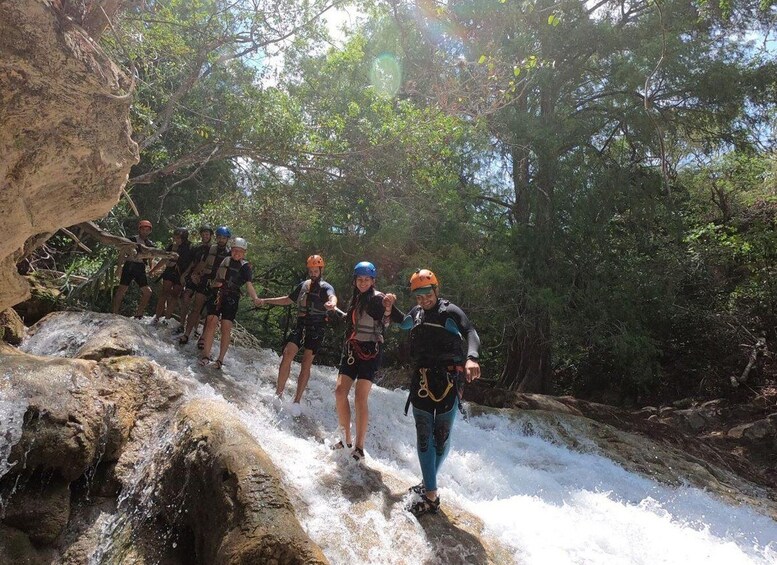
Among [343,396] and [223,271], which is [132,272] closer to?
[223,271]

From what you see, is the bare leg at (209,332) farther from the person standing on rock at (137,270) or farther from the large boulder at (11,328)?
the large boulder at (11,328)

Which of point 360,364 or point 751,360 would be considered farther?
point 751,360

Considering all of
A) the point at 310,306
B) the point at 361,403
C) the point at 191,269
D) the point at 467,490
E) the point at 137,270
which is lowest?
the point at 467,490

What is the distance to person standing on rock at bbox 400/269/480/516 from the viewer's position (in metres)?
4.63

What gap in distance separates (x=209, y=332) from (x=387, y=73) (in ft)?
32.6

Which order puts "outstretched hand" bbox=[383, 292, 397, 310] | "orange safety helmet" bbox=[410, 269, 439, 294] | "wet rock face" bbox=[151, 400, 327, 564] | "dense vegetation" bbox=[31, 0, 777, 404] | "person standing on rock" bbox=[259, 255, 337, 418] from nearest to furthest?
"wet rock face" bbox=[151, 400, 327, 564]
"orange safety helmet" bbox=[410, 269, 439, 294]
"outstretched hand" bbox=[383, 292, 397, 310]
"person standing on rock" bbox=[259, 255, 337, 418]
"dense vegetation" bbox=[31, 0, 777, 404]

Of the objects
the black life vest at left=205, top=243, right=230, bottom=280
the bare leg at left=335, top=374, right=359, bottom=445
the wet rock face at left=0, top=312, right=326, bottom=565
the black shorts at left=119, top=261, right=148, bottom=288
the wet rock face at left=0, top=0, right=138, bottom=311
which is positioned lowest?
the wet rock face at left=0, top=312, right=326, bottom=565

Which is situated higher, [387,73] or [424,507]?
[387,73]

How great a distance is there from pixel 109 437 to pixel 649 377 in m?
12.1

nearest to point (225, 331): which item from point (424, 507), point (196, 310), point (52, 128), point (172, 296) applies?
point (196, 310)

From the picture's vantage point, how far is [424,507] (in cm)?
470

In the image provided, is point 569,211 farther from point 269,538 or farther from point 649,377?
point 269,538

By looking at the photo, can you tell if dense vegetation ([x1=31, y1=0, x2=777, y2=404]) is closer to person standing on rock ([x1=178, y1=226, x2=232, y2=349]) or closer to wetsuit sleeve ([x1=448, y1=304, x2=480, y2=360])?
person standing on rock ([x1=178, y1=226, x2=232, y2=349])

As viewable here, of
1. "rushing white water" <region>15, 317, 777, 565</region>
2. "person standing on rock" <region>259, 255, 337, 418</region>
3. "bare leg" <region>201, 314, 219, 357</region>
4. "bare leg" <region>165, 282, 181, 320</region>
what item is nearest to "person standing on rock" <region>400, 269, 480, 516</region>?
"rushing white water" <region>15, 317, 777, 565</region>
